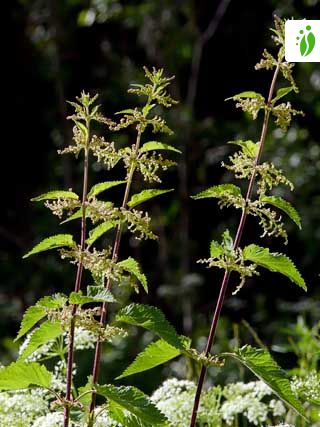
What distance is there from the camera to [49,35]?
4.91 metres

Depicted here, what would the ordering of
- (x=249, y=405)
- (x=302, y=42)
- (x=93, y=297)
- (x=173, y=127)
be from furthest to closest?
(x=173, y=127)
(x=302, y=42)
(x=249, y=405)
(x=93, y=297)

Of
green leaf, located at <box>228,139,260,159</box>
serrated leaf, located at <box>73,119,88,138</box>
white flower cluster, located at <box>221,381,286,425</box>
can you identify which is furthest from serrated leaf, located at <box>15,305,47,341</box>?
white flower cluster, located at <box>221,381,286,425</box>

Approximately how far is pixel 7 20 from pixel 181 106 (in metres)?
1.06

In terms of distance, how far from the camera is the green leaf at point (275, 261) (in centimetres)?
114

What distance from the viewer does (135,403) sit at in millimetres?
1082

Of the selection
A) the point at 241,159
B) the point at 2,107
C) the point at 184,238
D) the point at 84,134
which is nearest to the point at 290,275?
the point at 241,159

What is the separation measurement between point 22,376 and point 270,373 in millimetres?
302

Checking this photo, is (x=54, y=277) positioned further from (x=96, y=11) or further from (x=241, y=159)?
(x=241, y=159)

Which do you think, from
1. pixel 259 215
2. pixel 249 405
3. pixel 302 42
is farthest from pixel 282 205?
pixel 302 42

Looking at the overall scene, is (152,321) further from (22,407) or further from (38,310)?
(22,407)

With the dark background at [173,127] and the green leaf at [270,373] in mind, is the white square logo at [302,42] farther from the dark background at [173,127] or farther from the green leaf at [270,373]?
the dark background at [173,127]

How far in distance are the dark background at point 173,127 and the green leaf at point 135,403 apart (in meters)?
3.11

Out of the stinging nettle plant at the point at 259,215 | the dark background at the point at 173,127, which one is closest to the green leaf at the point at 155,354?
the stinging nettle plant at the point at 259,215

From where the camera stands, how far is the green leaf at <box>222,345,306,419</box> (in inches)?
42.9
